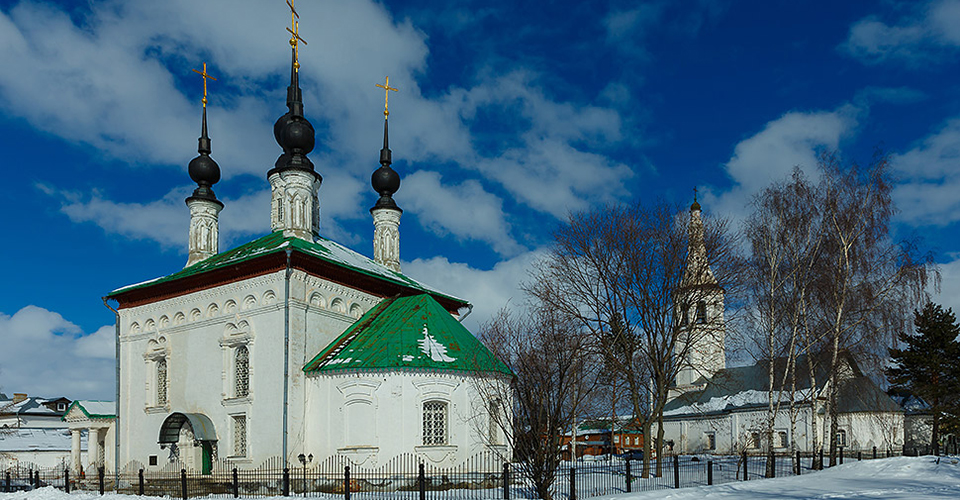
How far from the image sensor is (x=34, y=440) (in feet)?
148

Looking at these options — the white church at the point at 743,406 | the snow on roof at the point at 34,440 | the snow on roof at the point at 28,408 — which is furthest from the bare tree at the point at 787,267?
the snow on roof at the point at 28,408

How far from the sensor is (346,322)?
25031 millimetres

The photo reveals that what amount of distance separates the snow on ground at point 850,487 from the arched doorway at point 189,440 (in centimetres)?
414

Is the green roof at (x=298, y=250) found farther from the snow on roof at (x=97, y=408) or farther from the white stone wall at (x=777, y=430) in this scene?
the white stone wall at (x=777, y=430)

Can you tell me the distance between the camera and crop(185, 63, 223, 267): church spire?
100ft

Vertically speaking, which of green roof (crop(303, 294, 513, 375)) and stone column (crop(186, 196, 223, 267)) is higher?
stone column (crop(186, 196, 223, 267))

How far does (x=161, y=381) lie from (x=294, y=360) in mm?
6707

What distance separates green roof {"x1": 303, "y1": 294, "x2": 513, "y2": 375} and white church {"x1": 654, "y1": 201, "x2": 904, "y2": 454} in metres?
6.56

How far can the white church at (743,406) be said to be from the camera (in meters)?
23.6

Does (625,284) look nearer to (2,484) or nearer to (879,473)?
(879,473)

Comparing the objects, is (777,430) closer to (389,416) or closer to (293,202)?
(389,416)

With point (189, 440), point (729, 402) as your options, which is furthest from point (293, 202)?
point (729, 402)

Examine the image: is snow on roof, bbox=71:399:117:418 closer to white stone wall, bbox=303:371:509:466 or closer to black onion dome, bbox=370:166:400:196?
white stone wall, bbox=303:371:509:466

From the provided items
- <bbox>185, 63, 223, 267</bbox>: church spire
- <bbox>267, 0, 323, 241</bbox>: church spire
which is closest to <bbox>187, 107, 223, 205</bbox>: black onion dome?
<bbox>185, 63, 223, 267</bbox>: church spire
